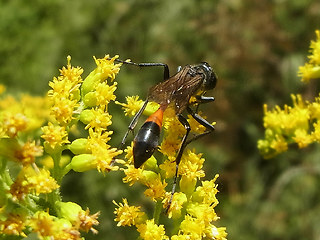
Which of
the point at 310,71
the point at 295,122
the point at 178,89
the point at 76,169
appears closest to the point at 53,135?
the point at 76,169

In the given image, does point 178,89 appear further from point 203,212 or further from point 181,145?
point 203,212


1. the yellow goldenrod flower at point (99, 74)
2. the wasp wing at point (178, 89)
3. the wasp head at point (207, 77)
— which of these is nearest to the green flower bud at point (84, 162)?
the yellow goldenrod flower at point (99, 74)

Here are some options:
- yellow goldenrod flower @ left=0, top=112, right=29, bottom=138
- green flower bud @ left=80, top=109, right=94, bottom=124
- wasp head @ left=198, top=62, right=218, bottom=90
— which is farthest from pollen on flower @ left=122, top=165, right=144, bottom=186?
wasp head @ left=198, top=62, right=218, bottom=90

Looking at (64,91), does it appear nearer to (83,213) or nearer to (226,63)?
(83,213)

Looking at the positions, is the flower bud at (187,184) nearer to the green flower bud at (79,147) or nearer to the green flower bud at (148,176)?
the green flower bud at (148,176)

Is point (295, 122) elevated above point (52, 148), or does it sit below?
above

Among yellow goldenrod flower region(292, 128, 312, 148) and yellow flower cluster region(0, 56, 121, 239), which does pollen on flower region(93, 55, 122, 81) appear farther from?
yellow goldenrod flower region(292, 128, 312, 148)

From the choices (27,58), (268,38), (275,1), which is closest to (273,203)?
(268,38)
